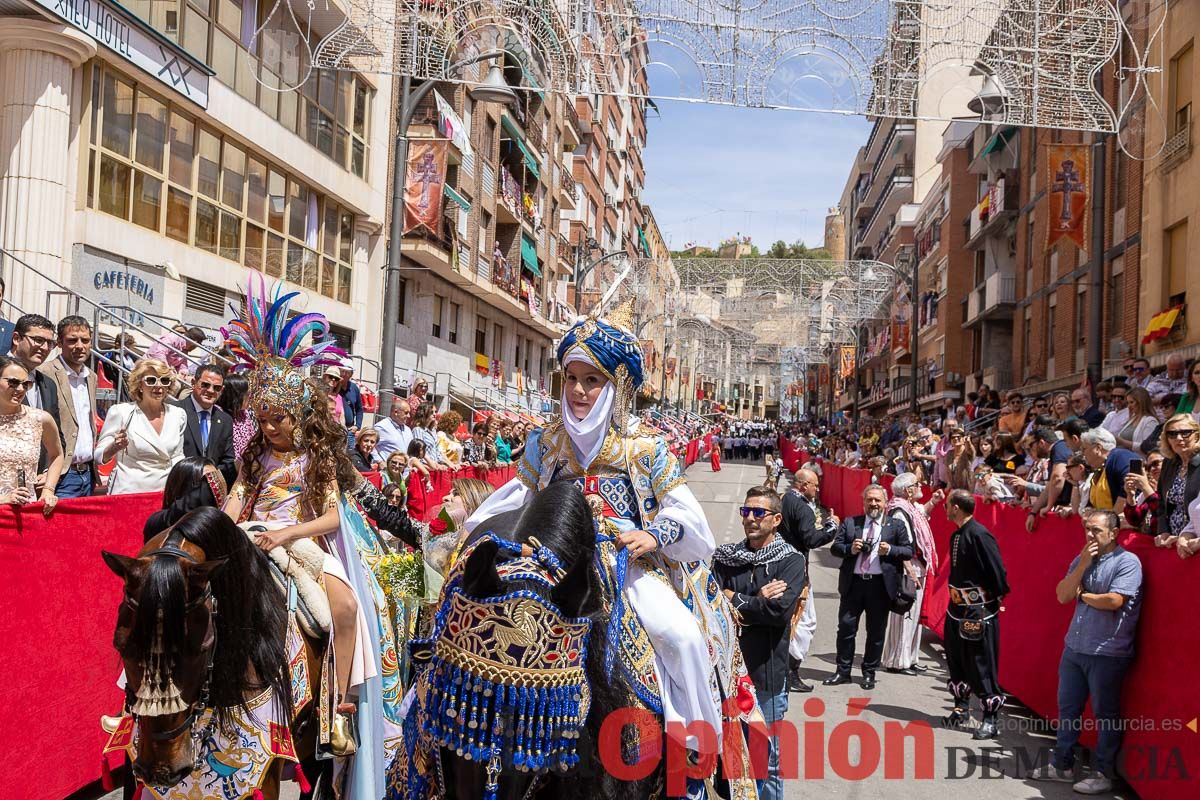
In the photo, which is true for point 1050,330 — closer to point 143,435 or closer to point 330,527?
point 143,435

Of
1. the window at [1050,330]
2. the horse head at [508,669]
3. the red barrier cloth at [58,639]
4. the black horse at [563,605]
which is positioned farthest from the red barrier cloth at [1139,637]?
the window at [1050,330]

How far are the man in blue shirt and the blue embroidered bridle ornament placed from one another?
18.1 feet

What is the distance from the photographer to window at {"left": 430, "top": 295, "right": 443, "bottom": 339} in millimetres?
30406

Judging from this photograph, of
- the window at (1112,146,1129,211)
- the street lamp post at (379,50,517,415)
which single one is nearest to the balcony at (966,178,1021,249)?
the window at (1112,146,1129,211)

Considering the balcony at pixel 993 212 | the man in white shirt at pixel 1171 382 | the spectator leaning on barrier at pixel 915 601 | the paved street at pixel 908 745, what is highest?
the balcony at pixel 993 212

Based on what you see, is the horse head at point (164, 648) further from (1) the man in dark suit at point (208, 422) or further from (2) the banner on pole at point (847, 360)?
(2) the banner on pole at point (847, 360)

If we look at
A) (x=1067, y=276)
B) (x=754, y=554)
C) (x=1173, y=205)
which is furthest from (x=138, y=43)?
(x=1067, y=276)

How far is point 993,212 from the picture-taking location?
34.1 m

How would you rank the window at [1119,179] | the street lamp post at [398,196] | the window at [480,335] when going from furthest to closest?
the window at [480,335], the window at [1119,179], the street lamp post at [398,196]

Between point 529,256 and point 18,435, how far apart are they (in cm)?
3476

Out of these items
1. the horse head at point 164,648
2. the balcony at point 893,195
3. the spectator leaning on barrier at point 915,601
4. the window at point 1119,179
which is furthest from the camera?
the balcony at point 893,195

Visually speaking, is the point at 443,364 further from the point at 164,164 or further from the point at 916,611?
the point at 916,611

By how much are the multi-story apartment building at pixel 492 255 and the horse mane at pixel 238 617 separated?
1834 centimetres

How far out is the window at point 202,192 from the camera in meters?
15.3
